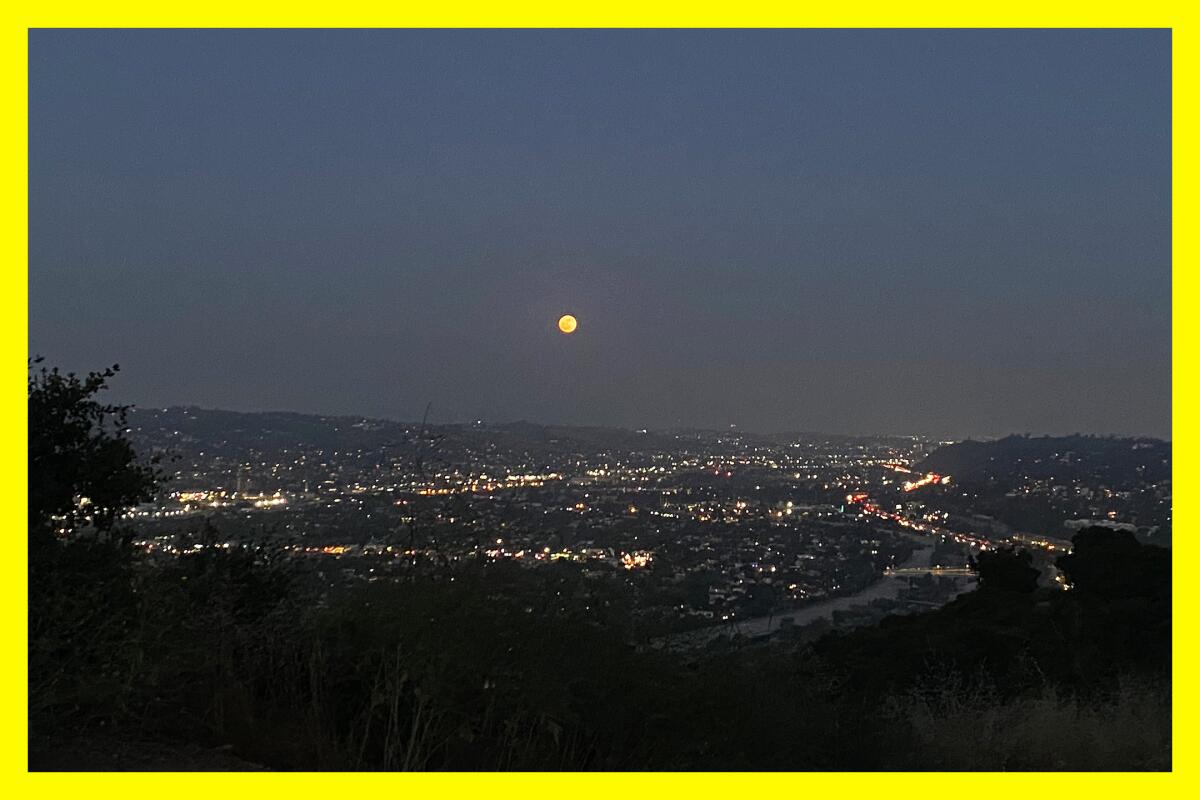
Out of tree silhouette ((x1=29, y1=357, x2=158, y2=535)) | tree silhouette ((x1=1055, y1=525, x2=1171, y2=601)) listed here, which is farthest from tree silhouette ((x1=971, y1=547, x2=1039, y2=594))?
tree silhouette ((x1=29, y1=357, x2=158, y2=535))

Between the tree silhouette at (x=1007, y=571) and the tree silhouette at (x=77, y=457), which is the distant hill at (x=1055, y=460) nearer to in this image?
the tree silhouette at (x=1007, y=571)

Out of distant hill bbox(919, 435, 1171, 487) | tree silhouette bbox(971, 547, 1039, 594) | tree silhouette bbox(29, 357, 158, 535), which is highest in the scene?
tree silhouette bbox(29, 357, 158, 535)

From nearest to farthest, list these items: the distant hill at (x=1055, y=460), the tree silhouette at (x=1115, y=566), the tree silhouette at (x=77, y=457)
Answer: the tree silhouette at (x=77, y=457), the tree silhouette at (x=1115, y=566), the distant hill at (x=1055, y=460)

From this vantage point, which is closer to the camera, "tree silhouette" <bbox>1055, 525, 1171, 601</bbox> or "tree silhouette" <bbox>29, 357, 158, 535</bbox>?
"tree silhouette" <bbox>29, 357, 158, 535</bbox>

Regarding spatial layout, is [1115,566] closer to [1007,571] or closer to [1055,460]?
[1007,571]

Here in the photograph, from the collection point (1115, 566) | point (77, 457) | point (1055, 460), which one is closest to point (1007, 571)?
point (1115, 566)

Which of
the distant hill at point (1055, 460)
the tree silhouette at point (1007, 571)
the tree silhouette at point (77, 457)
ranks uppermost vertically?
the tree silhouette at point (77, 457)

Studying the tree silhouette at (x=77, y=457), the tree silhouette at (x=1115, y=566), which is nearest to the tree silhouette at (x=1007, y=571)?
the tree silhouette at (x=1115, y=566)

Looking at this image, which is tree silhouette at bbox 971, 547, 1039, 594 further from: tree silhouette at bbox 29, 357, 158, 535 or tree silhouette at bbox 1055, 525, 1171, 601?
tree silhouette at bbox 29, 357, 158, 535

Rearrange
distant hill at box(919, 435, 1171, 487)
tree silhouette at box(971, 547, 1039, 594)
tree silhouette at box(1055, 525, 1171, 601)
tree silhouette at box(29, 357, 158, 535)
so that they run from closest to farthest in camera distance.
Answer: tree silhouette at box(29, 357, 158, 535) → tree silhouette at box(1055, 525, 1171, 601) → tree silhouette at box(971, 547, 1039, 594) → distant hill at box(919, 435, 1171, 487)

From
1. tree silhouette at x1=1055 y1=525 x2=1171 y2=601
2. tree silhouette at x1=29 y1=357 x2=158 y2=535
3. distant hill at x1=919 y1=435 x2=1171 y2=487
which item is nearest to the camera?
tree silhouette at x1=29 y1=357 x2=158 y2=535

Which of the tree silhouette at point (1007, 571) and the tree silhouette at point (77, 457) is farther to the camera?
the tree silhouette at point (1007, 571)

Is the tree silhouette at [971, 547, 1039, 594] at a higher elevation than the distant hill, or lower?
lower
